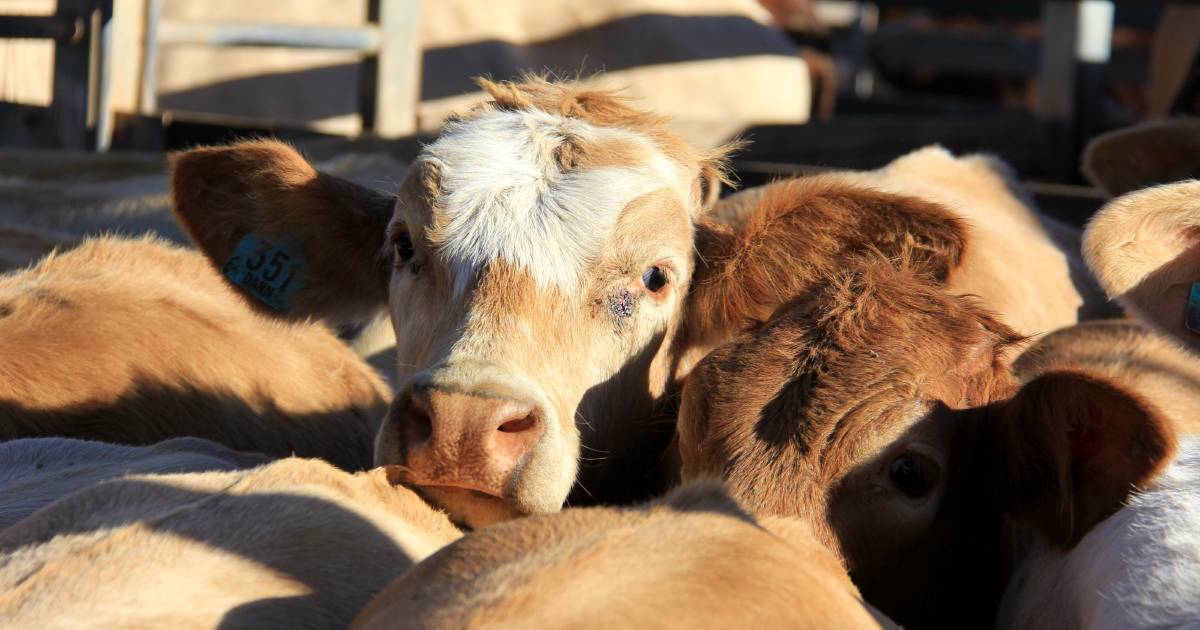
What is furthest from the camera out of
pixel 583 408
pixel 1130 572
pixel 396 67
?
pixel 396 67

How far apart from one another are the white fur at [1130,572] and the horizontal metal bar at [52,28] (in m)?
4.83

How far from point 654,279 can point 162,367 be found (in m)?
1.14

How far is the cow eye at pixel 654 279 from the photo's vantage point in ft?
10.7

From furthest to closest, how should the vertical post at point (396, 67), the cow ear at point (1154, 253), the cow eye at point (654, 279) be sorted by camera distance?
the vertical post at point (396, 67) → the cow eye at point (654, 279) → the cow ear at point (1154, 253)

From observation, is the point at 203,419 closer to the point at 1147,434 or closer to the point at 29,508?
the point at 29,508

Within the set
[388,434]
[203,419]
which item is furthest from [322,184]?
[388,434]

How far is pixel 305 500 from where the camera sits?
89.3 inches

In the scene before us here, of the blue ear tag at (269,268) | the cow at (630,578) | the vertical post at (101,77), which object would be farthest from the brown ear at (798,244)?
the vertical post at (101,77)

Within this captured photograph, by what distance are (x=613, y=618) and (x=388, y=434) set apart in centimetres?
117

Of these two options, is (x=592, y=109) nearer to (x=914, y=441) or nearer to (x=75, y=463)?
(x=914, y=441)

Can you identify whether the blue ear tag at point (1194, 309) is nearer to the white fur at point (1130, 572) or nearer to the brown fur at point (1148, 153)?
the white fur at point (1130, 572)

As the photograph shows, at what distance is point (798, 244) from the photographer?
10.9ft

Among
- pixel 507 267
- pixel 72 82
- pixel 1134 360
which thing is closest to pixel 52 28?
pixel 72 82

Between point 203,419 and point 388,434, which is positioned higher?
point 388,434
